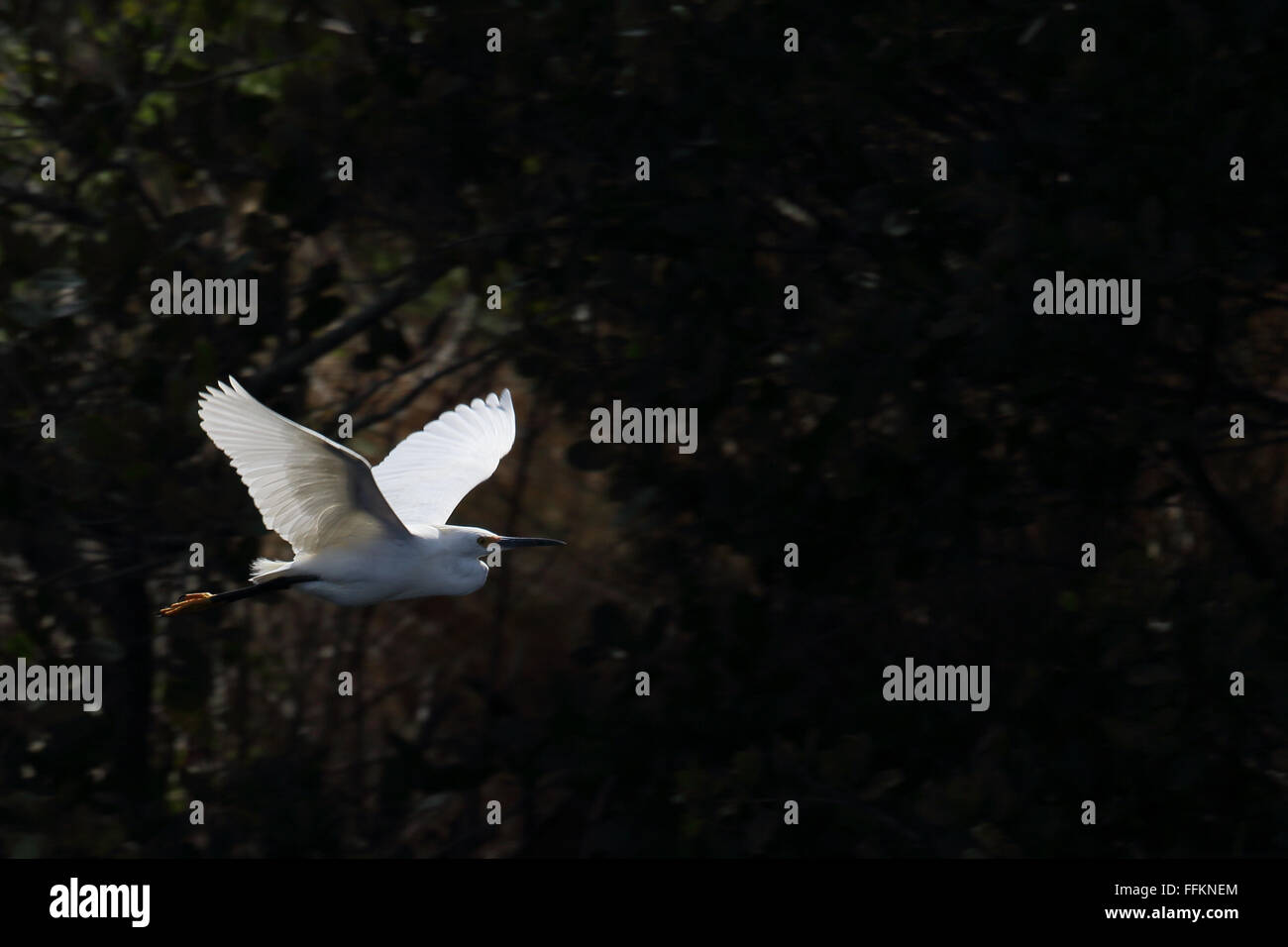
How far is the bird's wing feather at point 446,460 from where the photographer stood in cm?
476

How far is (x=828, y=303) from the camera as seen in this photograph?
13.5 ft

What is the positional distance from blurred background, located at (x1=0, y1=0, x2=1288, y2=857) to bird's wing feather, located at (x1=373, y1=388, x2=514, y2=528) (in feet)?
0.70

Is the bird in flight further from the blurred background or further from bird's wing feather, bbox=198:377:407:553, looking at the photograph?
the blurred background

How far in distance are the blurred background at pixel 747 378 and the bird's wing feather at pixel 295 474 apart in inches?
13.5

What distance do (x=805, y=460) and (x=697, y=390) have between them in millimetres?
387

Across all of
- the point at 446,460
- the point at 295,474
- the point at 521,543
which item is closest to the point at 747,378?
the point at 521,543

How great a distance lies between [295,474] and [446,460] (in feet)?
3.87

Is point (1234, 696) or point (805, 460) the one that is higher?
point (805, 460)

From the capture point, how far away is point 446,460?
4.96 m

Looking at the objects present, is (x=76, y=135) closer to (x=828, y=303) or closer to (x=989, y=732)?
(x=828, y=303)

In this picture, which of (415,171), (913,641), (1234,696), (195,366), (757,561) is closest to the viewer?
(1234,696)

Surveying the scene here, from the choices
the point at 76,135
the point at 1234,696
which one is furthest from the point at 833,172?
the point at 76,135

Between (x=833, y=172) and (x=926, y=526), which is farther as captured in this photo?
(x=833, y=172)

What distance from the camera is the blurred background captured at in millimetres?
4027
